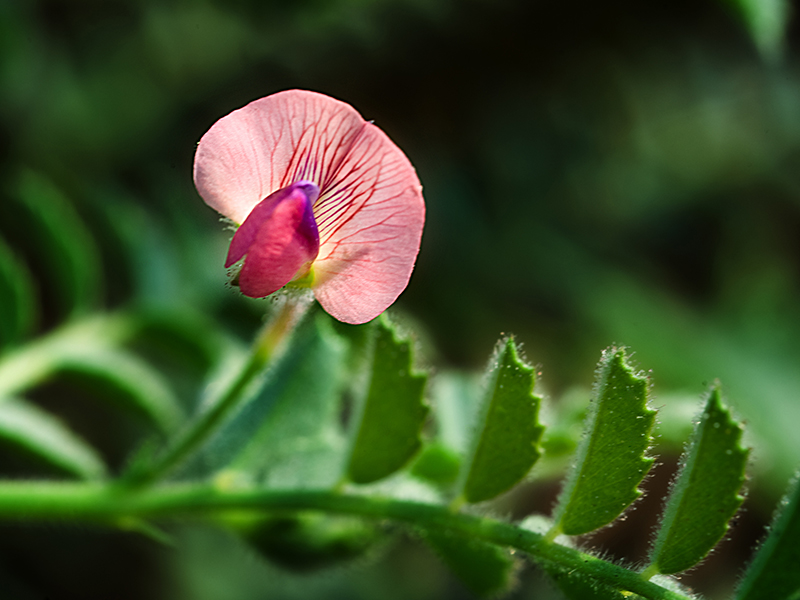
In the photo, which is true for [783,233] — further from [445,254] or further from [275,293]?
[275,293]

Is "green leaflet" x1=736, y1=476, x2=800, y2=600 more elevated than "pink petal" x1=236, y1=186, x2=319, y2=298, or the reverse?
"pink petal" x1=236, y1=186, x2=319, y2=298

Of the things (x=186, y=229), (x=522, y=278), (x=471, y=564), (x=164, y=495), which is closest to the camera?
(x=471, y=564)

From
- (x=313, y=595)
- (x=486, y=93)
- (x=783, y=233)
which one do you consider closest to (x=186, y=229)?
(x=486, y=93)

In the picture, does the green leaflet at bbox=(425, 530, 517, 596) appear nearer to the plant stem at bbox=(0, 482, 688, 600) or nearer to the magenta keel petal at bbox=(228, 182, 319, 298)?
the plant stem at bbox=(0, 482, 688, 600)

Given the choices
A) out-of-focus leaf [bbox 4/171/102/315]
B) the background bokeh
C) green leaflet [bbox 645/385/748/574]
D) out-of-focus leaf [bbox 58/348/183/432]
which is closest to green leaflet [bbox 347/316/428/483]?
green leaflet [bbox 645/385/748/574]

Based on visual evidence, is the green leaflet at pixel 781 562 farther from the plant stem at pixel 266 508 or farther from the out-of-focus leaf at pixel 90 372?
the out-of-focus leaf at pixel 90 372

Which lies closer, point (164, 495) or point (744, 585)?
point (744, 585)

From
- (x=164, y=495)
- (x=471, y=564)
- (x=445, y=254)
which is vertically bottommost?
(x=164, y=495)
